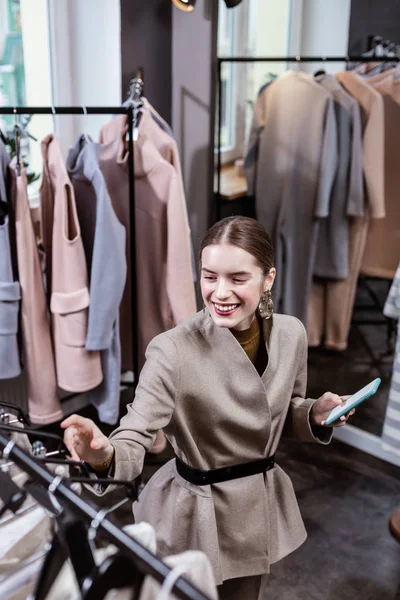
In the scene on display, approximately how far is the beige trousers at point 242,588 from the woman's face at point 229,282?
53 cm

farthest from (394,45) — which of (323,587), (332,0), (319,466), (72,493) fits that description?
(72,493)

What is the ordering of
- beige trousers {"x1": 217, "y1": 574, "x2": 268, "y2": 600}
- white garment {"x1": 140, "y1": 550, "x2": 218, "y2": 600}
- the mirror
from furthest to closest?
the mirror < beige trousers {"x1": 217, "y1": 574, "x2": 268, "y2": 600} < white garment {"x1": 140, "y1": 550, "x2": 218, "y2": 600}

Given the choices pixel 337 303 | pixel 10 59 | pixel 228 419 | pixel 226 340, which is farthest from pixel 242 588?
pixel 10 59

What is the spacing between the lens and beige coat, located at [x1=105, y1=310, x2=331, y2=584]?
1.10 m

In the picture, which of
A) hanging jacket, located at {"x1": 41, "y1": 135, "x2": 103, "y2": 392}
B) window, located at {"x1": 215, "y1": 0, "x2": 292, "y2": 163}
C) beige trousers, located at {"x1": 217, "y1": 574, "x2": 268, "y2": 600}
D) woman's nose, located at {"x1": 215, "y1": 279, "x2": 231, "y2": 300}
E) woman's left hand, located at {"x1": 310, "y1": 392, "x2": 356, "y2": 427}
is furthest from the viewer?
window, located at {"x1": 215, "y1": 0, "x2": 292, "y2": 163}

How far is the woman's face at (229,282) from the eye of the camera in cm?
104

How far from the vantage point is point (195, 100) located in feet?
8.67

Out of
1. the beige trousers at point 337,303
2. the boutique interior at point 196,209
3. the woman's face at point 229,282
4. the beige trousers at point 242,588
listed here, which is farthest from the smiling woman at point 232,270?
the beige trousers at point 337,303

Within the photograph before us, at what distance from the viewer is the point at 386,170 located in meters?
2.43

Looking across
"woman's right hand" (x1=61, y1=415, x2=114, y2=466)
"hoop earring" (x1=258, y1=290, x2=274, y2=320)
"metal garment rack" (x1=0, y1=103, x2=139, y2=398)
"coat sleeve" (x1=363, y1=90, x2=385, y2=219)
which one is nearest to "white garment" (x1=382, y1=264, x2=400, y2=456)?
"coat sleeve" (x1=363, y1=90, x2=385, y2=219)

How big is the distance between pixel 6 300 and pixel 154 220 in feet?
1.78

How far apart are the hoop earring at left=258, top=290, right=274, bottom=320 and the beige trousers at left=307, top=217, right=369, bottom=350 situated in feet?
4.87

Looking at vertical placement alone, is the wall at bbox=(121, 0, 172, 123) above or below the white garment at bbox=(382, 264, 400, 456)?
above

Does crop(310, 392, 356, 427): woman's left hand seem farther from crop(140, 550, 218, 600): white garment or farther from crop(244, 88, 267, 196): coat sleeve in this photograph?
crop(244, 88, 267, 196): coat sleeve
